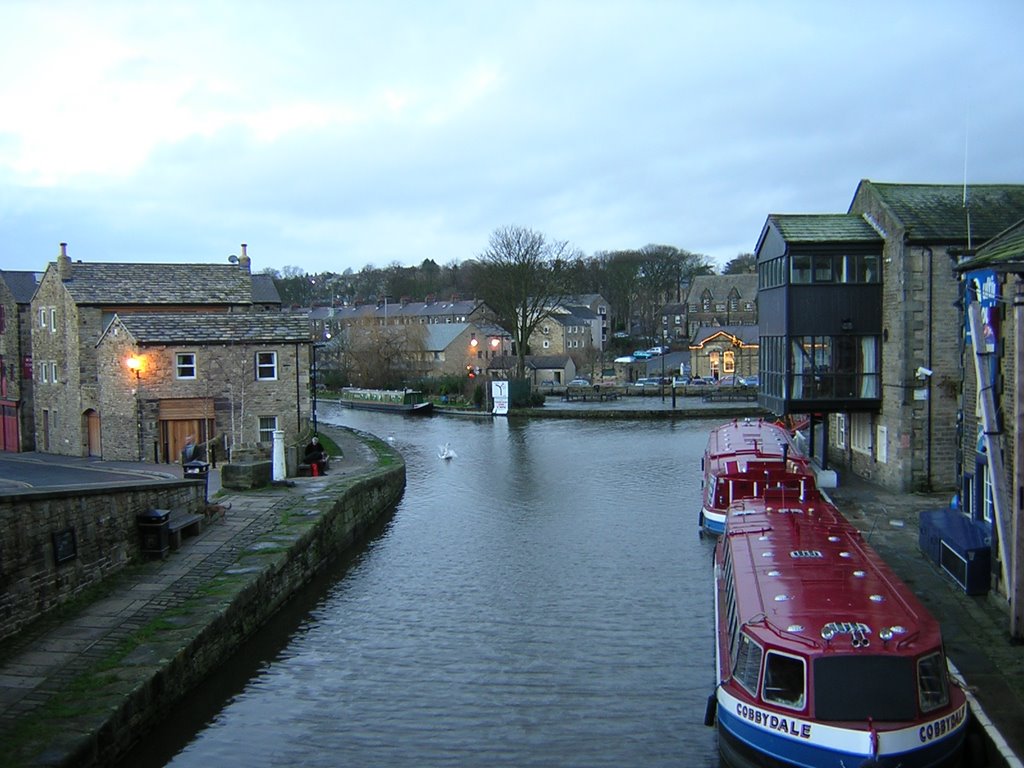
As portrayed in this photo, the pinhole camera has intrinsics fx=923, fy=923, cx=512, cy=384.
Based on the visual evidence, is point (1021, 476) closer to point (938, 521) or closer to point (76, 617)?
point (938, 521)

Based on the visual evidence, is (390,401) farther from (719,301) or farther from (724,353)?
(719,301)

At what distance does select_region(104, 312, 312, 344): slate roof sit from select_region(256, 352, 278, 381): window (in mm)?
490

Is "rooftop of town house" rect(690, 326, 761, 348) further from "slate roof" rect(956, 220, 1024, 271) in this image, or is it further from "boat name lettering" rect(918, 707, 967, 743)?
"boat name lettering" rect(918, 707, 967, 743)

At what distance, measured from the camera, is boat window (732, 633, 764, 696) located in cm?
1039

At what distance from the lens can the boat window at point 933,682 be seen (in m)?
9.74

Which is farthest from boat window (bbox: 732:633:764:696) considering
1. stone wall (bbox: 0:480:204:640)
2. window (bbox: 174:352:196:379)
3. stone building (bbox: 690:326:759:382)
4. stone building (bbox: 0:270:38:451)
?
stone building (bbox: 690:326:759:382)

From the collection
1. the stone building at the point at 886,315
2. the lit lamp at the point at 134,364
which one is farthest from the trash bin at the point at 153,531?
the stone building at the point at 886,315

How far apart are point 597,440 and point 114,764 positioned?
119ft

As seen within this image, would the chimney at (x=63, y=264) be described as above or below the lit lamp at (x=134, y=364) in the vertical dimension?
above

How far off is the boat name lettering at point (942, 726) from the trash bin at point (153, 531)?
43.8ft

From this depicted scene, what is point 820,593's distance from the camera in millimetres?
11469

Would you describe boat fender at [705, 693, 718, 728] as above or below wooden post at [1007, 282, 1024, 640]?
below

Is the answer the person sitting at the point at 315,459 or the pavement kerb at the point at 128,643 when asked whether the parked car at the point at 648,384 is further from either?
the pavement kerb at the point at 128,643

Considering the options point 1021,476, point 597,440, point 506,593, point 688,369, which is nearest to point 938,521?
point 1021,476
